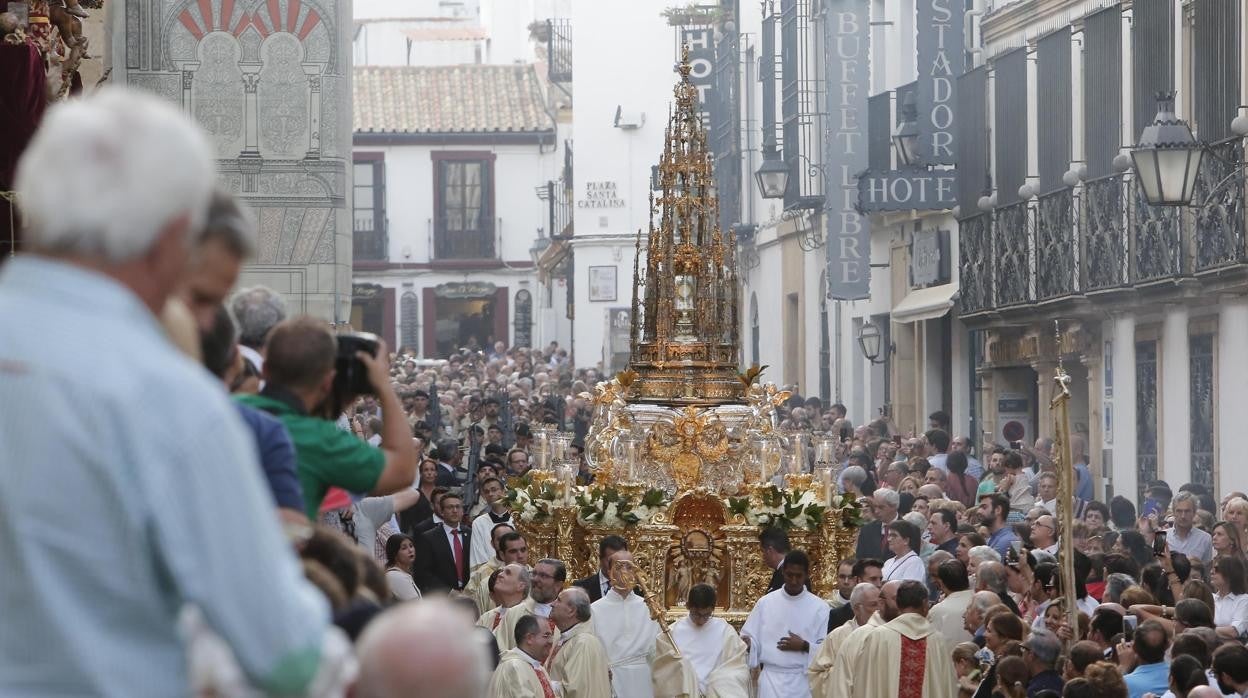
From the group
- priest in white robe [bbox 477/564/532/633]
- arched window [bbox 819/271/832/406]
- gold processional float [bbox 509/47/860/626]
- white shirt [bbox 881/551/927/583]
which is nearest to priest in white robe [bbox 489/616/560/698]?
priest in white robe [bbox 477/564/532/633]

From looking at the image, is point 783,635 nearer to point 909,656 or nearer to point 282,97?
point 909,656

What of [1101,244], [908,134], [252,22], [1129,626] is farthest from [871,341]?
[1129,626]

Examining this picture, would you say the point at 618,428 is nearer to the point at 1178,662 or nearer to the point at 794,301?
the point at 1178,662

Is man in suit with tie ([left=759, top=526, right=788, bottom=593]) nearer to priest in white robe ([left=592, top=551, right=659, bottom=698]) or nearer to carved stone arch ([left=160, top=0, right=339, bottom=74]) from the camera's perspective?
priest in white robe ([left=592, top=551, right=659, bottom=698])

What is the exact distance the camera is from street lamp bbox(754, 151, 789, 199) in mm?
33969

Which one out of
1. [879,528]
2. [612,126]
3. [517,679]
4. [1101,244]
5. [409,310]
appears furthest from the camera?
[409,310]

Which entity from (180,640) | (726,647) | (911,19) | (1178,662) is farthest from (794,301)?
(180,640)

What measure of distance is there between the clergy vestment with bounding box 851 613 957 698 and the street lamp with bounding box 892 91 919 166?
16.4 m

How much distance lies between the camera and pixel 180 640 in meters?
2.76

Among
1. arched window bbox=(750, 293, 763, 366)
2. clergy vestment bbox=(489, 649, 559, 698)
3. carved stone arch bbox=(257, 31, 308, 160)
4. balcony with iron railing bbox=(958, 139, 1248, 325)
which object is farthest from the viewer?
arched window bbox=(750, 293, 763, 366)

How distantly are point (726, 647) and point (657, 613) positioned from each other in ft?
2.45

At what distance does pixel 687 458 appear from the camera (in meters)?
16.2

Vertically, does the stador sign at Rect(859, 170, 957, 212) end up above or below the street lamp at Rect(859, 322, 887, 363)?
above

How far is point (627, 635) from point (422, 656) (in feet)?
34.5
